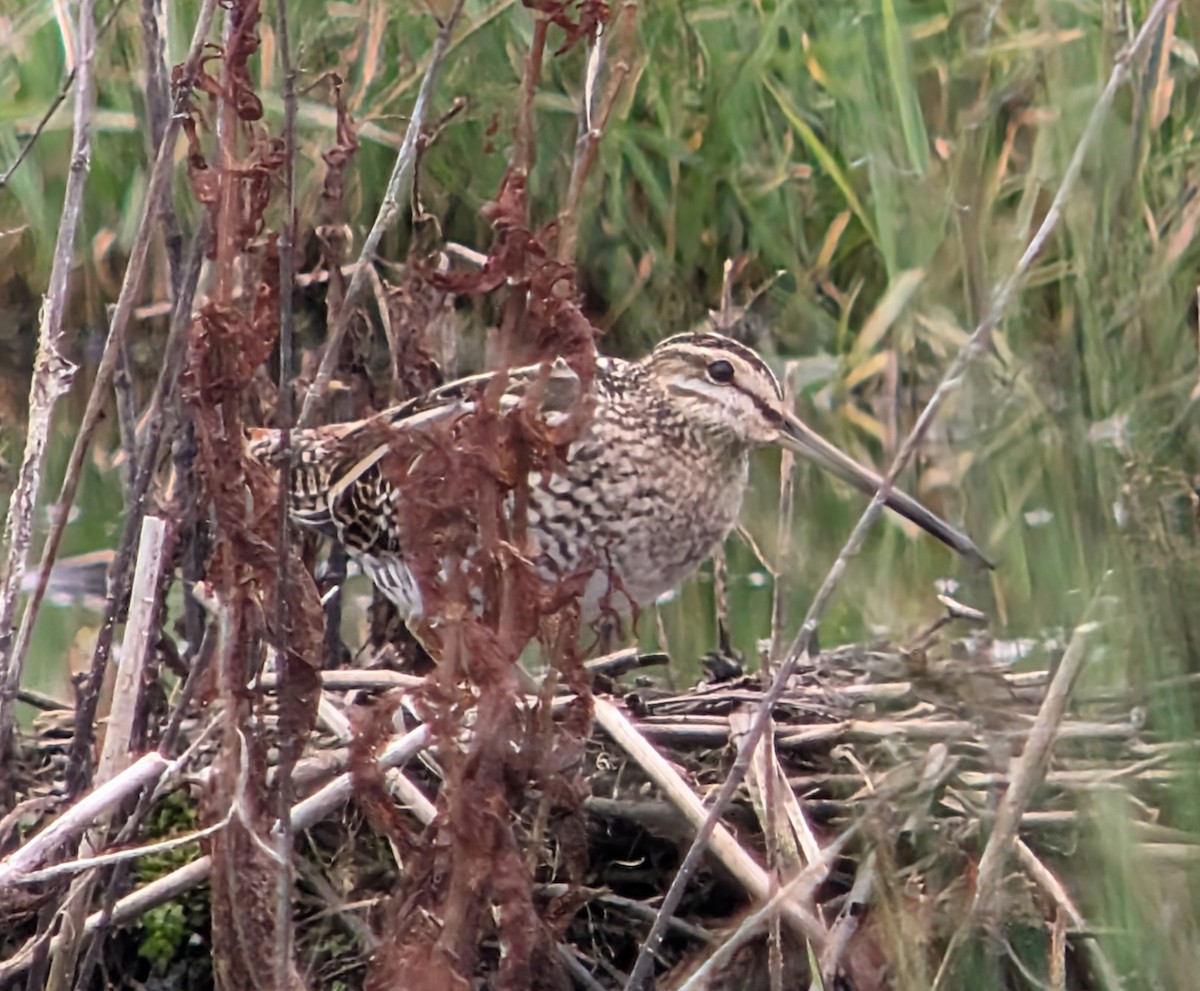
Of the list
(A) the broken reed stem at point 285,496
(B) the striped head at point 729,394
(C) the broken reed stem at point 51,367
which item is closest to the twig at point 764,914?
(A) the broken reed stem at point 285,496

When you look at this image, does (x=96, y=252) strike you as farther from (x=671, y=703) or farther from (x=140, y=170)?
(x=671, y=703)

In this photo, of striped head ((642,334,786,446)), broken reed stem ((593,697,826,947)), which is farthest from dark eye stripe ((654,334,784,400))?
broken reed stem ((593,697,826,947))

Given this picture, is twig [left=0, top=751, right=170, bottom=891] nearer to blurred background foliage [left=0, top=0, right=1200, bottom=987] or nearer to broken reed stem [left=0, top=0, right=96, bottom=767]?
broken reed stem [left=0, top=0, right=96, bottom=767]

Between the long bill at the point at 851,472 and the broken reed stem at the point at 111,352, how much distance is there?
69 centimetres

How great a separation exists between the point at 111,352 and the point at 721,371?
28.2 inches

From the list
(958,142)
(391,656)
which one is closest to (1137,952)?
(958,142)

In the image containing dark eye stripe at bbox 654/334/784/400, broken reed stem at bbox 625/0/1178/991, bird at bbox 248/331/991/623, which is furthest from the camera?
dark eye stripe at bbox 654/334/784/400

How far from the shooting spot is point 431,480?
982 millimetres

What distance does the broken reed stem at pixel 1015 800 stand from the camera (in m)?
1.04

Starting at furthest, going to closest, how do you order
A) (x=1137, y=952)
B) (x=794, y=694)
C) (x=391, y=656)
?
(x=391, y=656), (x=794, y=694), (x=1137, y=952)

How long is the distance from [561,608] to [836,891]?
521mm

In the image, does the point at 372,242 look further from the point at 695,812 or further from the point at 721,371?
the point at 721,371

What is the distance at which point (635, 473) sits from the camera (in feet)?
5.69

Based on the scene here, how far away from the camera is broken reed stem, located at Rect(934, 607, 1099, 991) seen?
1044 mm
